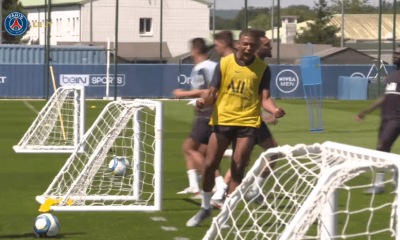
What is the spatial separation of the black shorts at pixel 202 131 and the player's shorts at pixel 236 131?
1.26 m

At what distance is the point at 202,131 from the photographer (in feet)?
33.0

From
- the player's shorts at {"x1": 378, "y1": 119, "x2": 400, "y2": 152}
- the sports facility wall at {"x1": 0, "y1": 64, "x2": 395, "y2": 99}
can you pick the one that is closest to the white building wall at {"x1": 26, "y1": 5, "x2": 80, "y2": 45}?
the sports facility wall at {"x1": 0, "y1": 64, "x2": 395, "y2": 99}

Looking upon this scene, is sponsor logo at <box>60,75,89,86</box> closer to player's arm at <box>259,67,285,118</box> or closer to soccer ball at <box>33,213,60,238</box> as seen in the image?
player's arm at <box>259,67,285,118</box>

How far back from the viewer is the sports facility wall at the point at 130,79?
36844 millimetres

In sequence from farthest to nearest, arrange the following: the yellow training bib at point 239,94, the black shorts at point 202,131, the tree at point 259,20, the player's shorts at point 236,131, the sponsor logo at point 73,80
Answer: the tree at point 259,20 → the sponsor logo at point 73,80 → the black shorts at point 202,131 → the player's shorts at point 236,131 → the yellow training bib at point 239,94

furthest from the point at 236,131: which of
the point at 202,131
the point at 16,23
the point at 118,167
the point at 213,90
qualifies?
the point at 16,23

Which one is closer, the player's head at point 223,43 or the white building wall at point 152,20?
the player's head at point 223,43

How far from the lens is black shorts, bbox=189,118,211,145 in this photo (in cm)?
1001

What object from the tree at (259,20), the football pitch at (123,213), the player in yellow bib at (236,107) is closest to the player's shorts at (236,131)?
the player in yellow bib at (236,107)

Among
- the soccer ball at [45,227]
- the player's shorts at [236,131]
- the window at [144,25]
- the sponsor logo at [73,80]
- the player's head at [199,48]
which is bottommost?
the soccer ball at [45,227]

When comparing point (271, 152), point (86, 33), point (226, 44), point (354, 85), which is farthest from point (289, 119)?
point (86, 33)

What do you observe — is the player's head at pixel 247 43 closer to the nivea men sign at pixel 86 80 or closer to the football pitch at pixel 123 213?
the football pitch at pixel 123 213

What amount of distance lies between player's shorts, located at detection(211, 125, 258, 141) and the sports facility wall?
2792 cm

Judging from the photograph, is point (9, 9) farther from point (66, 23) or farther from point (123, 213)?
point (123, 213)
